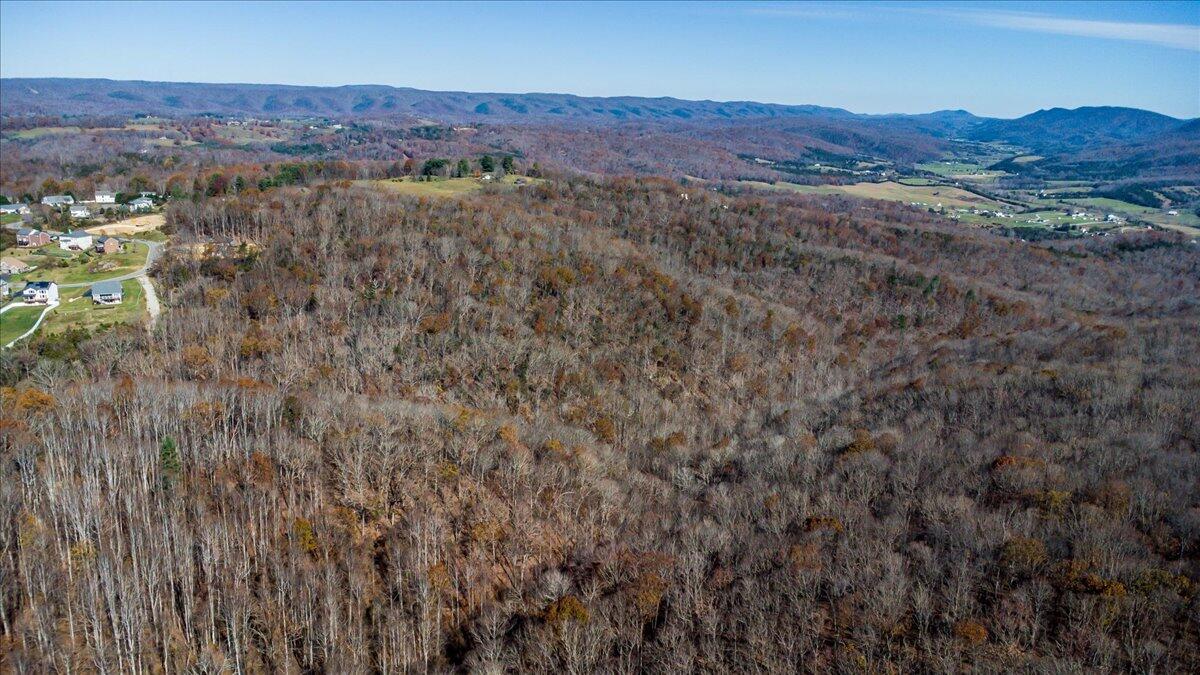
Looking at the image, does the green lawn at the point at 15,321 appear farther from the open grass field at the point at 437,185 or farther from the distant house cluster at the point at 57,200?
the distant house cluster at the point at 57,200

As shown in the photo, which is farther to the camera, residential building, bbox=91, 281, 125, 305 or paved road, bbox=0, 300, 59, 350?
residential building, bbox=91, 281, 125, 305

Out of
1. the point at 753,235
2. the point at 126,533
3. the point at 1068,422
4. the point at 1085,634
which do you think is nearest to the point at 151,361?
the point at 126,533

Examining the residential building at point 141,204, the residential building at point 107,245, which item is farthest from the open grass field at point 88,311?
the residential building at point 141,204

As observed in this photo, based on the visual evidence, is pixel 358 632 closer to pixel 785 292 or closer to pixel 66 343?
pixel 66 343

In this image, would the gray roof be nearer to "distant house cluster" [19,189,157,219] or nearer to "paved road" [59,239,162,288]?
Answer: "paved road" [59,239,162,288]

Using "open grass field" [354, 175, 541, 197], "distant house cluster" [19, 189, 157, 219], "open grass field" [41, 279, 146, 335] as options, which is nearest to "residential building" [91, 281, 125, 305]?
"open grass field" [41, 279, 146, 335]

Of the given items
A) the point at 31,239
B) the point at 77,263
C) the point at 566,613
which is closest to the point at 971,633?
the point at 566,613
